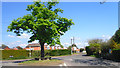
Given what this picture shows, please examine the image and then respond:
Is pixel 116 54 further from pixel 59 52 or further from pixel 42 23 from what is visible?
pixel 59 52

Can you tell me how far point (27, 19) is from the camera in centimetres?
2042

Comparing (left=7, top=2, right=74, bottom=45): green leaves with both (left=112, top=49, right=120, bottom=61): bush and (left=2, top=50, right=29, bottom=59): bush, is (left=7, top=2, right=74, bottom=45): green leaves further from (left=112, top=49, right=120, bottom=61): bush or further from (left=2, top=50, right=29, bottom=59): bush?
(left=2, top=50, right=29, bottom=59): bush

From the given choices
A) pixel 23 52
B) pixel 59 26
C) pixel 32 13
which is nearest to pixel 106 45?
pixel 59 26

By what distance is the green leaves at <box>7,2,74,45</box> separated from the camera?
Answer: 64.3 feet

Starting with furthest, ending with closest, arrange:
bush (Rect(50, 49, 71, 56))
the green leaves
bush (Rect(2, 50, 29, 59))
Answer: bush (Rect(50, 49, 71, 56)) < bush (Rect(2, 50, 29, 59)) < the green leaves

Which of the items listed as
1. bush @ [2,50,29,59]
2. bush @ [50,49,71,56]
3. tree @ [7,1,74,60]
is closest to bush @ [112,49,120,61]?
tree @ [7,1,74,60]

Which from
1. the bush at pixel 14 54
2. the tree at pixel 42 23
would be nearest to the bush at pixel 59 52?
the bush at pixel 14 54

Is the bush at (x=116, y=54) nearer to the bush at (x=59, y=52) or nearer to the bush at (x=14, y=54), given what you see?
the bush at (x=14, y=54)

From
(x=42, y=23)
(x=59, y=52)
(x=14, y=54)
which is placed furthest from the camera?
(x=59, y=52)

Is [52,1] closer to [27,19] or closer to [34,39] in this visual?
[27,19]

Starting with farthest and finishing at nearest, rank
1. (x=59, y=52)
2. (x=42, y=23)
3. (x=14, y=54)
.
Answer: (x=59, y=52)
(x=14, y=54)
(x=42, y=23)

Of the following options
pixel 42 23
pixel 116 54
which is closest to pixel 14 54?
pixel 42 23

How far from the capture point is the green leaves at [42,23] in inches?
772

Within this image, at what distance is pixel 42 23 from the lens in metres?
19.1
